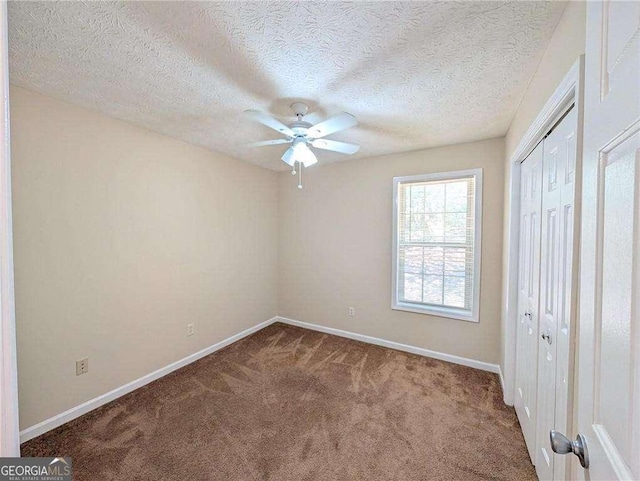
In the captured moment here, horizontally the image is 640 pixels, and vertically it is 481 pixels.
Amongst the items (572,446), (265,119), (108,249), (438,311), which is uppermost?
(265,119)

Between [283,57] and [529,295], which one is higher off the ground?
[283,57]

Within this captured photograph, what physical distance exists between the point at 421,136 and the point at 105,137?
111 inches

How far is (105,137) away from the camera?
2195 mm

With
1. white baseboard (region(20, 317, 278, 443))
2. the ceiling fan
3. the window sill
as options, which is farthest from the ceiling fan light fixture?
white baseboard (region(20, 317, 278, 443))

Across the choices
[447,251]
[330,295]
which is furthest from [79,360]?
[447,251]

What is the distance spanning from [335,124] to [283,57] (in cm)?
50

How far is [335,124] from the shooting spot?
1.77m

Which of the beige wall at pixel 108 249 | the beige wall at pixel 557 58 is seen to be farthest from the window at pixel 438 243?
the beige wall at pixel 108 249

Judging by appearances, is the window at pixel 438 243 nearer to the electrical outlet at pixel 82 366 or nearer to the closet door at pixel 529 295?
the closet door at pixel 529 295

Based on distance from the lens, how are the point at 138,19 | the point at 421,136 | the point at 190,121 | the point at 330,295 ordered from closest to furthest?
the point at 138,19, the point at 190,121, the point at 421,136, the point at 330,295

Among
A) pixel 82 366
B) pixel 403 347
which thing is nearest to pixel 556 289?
pixel 403 347

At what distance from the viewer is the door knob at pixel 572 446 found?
63cm

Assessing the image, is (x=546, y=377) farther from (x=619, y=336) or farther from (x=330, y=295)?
(x=330, y=295)

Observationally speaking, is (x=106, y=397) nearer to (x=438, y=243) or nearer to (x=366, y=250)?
(x=366, y=250)
